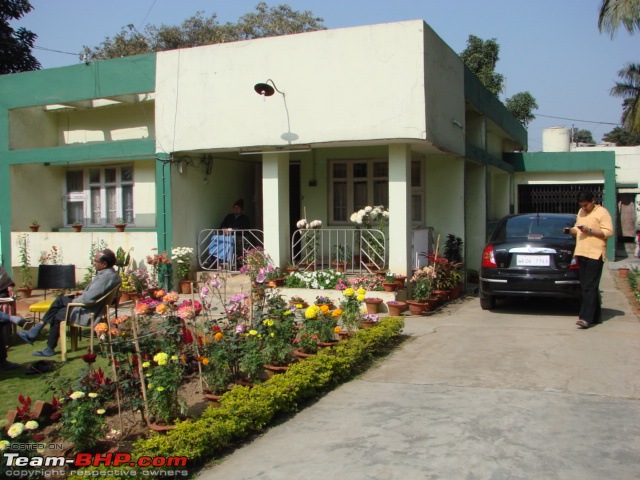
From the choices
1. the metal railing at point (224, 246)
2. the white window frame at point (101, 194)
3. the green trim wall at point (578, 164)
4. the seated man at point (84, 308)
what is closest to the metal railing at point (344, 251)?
the metal railing at point (224, 246)

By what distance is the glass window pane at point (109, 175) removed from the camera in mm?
13758

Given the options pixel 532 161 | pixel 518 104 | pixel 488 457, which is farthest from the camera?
pixel 518 104

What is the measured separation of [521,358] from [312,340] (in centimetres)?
220

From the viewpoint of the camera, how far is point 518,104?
3194 cm

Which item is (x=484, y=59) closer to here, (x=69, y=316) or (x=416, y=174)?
(x=416, y=174)

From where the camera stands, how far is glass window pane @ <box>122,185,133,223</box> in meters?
13.6

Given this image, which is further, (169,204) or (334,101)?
(169,204)

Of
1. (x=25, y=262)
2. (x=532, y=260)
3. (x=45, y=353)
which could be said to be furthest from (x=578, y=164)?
(x=45, y=353)

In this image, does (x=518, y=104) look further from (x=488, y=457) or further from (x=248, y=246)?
(x=488, y=457)

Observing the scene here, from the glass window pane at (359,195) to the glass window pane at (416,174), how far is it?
1.01 meters

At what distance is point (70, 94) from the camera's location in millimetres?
12844

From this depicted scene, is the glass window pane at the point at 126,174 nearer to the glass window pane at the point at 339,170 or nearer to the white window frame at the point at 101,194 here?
the white window frame at the point at 101,194

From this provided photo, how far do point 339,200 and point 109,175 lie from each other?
518 centimetres

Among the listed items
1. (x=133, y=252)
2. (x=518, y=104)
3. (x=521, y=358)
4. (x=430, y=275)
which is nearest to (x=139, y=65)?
(x=133, y=252)
